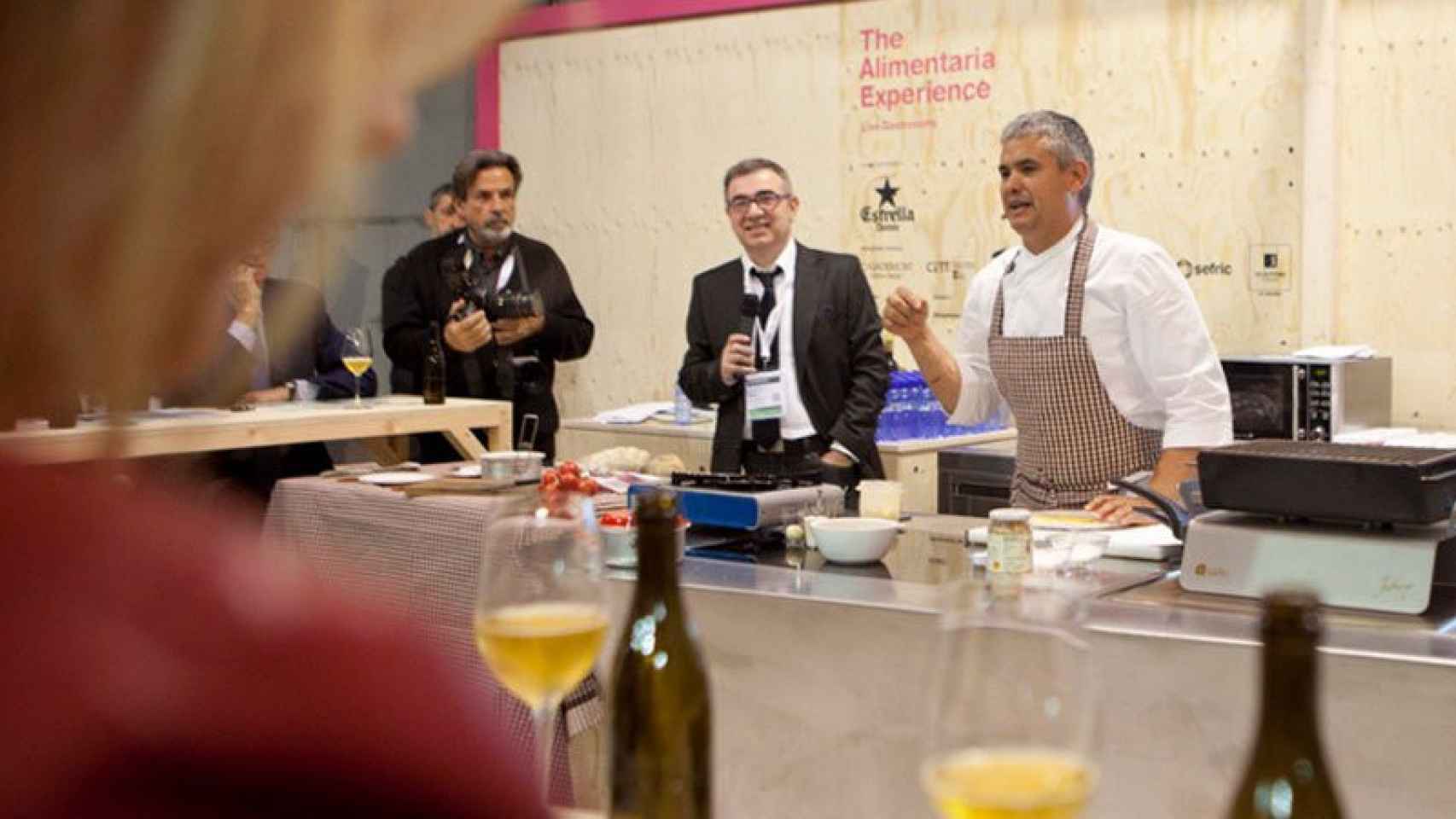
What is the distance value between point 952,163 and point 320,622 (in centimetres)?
716

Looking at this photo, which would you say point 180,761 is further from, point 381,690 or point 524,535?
point 524,535

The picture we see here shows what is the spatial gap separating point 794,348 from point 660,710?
4.52 meters

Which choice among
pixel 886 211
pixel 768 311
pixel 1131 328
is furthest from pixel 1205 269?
pixel 1131 328

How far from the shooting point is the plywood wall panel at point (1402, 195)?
6043mm

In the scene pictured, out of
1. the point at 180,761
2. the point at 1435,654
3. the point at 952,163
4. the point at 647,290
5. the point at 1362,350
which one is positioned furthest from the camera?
the point at 647,290

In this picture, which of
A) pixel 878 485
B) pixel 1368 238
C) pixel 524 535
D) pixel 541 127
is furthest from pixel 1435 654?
pixel 541 127

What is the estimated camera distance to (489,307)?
22.0 ft

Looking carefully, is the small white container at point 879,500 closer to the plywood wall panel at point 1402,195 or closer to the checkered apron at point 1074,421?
the checkered apron at point 1074,421

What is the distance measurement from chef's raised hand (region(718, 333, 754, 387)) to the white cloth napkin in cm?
185

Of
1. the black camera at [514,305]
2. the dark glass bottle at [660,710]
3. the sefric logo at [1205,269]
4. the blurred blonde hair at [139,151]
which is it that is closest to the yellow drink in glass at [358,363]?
the black camera at [514,305]

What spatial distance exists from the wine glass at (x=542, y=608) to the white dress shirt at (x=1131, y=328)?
9.61 feet

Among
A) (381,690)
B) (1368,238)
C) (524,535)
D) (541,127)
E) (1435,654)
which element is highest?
(541,127)

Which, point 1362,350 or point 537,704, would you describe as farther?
point 1362,350

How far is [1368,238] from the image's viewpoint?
6.23 m
